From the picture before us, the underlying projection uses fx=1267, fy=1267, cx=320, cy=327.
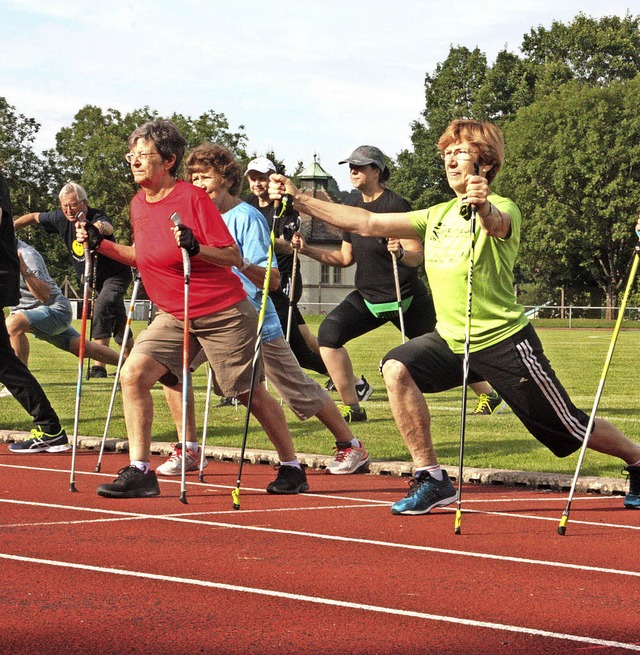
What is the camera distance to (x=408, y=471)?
8609 mm

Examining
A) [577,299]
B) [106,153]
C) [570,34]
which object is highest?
[570,34]

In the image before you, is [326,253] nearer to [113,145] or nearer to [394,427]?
[394,427]

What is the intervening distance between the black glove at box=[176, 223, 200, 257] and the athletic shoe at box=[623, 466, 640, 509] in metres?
2.74

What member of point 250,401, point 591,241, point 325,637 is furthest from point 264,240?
point 591,241

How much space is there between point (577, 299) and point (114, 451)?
60613 mm

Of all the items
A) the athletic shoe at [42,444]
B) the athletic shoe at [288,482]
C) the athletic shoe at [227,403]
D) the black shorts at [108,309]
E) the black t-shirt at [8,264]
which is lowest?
the athletic shoe at [227,403]

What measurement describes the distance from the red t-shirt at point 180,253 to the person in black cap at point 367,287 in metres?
3.12

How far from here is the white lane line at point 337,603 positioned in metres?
4.27

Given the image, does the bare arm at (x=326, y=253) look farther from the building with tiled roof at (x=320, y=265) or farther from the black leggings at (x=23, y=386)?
the building with tiled roof at (x=320, y=265)

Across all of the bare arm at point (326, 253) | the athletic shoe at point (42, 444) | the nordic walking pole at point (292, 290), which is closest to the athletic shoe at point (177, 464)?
the athletic shoe at point (42, 444)

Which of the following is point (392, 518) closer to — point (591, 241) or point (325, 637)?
point (325, 637)

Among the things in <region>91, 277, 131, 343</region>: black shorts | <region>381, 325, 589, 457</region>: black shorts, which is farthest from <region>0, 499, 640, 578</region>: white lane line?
<region>91, 277, 131, 343</region>: black shorts

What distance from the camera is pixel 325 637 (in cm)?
422

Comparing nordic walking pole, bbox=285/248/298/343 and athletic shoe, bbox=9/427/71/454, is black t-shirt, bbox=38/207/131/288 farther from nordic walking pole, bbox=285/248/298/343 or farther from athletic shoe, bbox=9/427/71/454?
athletic shoe, bbox=9/427/71/454
